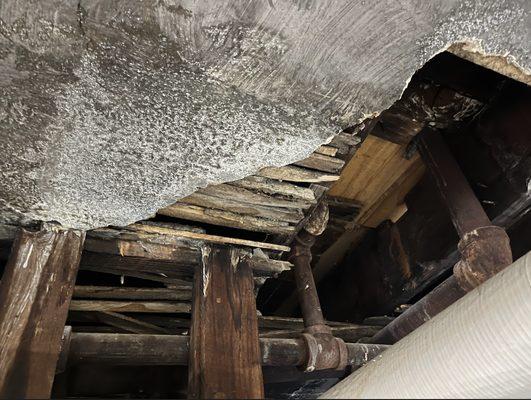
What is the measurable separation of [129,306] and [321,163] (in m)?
1.17

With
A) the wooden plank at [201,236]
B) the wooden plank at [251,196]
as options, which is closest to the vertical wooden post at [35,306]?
the wooden plank at [201,236]

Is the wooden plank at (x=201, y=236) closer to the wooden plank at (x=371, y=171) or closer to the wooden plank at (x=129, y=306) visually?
the wooden plank at (x=129, y=306)

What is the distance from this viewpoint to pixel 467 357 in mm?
892

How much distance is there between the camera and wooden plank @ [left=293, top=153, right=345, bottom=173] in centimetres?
164

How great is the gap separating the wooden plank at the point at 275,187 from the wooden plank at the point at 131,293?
2.20 feet

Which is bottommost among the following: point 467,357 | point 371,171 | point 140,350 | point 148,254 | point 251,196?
point 467,357

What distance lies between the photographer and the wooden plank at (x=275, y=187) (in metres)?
1.68

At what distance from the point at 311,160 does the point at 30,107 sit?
2.90 feet

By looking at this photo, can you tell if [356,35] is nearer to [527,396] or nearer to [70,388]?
[527,396]

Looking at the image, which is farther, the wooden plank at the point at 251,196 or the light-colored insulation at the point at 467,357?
the wooden plank at the point at 251,196

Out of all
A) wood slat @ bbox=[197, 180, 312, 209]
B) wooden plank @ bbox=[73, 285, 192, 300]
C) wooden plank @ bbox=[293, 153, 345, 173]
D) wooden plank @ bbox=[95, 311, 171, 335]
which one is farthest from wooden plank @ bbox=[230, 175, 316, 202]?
wooden plank @ bbox=[95, 311, 171, 335]

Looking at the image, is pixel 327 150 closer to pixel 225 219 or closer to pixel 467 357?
pixel 225 219

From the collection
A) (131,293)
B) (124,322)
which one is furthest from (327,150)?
(124,322)

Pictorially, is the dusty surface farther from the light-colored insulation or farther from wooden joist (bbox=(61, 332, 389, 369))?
the light-colored insulation
